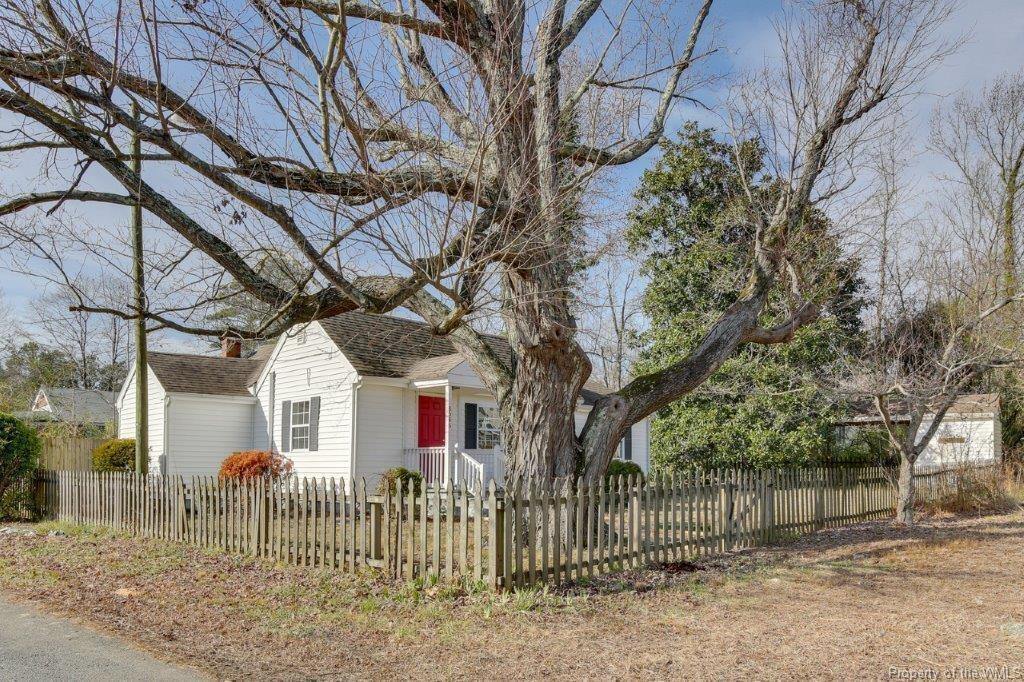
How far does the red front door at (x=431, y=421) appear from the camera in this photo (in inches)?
800

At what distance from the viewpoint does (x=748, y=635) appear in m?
6.67

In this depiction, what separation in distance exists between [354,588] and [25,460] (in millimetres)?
10975

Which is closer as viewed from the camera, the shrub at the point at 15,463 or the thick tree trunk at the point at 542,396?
the thick tree trunk at the point at 542,396

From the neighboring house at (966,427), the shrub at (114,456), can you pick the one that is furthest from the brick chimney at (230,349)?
the neighboring house at (966,427)

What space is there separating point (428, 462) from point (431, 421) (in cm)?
157

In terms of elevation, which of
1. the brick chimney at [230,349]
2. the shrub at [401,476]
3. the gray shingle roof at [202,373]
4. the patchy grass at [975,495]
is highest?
the brick chimney at [230,349]

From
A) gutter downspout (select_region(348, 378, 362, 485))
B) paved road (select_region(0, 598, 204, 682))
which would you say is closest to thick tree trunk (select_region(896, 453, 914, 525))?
gutter downspout (select_region(348, 378, 362, 485))

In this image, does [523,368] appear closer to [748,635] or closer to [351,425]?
[748,635]

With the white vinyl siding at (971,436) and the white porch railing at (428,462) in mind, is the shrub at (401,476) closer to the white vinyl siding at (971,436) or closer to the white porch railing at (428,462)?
the white porch railing at (428,462)

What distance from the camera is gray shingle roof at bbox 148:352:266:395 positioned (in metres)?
22.2

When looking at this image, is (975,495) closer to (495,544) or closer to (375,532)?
(495,544)

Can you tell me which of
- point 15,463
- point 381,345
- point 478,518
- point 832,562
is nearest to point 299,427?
point 381,345

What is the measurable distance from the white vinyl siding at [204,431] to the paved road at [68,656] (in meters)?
14.9

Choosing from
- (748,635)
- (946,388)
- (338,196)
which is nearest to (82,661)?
(338,196)
